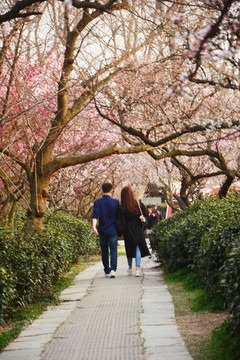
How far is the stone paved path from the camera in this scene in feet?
15.6

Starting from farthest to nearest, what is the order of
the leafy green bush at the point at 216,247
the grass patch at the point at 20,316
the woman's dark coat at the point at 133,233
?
the woman's dark coat at the point at 133,233 < the leafy green bush at the point at 216,247 < the grass patch at the point at 20,316

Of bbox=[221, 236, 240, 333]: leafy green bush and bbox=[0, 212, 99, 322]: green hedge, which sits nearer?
bbox=[221, 236, 240, 333]: leafy green bush

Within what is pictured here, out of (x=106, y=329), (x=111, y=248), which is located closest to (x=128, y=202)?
(x=111, y=248)

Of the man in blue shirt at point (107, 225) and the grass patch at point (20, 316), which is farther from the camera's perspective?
the man in blue shirt at point (107, 225)

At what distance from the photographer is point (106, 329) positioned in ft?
18.8

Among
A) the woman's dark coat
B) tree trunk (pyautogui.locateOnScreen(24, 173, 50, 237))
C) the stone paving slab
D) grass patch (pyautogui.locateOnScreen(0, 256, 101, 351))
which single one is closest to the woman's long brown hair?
the woman's dark coat

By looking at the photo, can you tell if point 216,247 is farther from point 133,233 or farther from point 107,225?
point 133,233

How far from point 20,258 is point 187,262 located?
3.67m

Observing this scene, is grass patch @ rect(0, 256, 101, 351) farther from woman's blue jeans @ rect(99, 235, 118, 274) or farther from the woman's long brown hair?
the woman's long brown hair

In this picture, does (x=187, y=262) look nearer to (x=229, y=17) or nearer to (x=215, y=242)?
(x=215, y=242)

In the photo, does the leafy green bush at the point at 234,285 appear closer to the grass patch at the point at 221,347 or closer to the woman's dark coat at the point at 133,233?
the grass patch at the point at 221,347

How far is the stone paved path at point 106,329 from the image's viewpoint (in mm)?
4770

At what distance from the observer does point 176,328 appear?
557 cm

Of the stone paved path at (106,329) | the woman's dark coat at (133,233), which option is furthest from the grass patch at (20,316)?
the woman's dark coat at (133,233)
